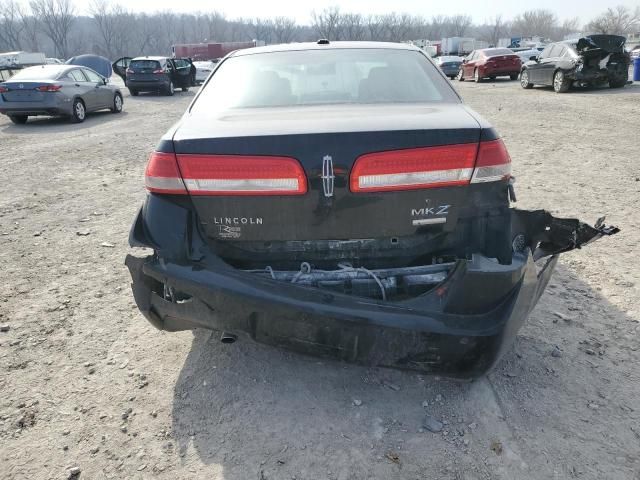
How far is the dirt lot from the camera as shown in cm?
202

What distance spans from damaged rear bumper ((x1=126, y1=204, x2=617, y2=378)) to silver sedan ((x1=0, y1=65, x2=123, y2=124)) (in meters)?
11.2

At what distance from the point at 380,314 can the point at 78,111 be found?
497 inches

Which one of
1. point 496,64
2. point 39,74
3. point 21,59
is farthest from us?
point 21,59

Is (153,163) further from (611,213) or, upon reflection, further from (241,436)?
(611,213)

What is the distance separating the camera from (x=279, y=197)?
210cm

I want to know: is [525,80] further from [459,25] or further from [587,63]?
[459,25]

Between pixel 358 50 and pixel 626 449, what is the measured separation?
2.71 m

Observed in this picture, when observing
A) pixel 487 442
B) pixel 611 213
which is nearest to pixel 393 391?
pixel 487 442

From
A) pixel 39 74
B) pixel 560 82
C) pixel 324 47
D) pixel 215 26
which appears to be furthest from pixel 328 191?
pixel 215 26

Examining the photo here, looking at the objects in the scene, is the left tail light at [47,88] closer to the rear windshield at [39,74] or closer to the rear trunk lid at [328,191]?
the rear windshield at [39,74]

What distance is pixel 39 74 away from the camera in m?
11.8

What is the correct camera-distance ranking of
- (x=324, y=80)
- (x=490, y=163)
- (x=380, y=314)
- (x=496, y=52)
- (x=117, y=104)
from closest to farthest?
1. (x=380, y=314)
2. (x=490, y=163)
3. (x=324, y=80)
4. (x=117, y=104)
5. (x=496, y=52)

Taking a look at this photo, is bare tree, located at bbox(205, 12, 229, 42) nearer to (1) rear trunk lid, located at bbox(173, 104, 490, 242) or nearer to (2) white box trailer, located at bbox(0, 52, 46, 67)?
(2) white box trailer, located at bbox(0, 52, 46, 67)

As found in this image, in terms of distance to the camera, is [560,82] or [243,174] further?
[560,82]
